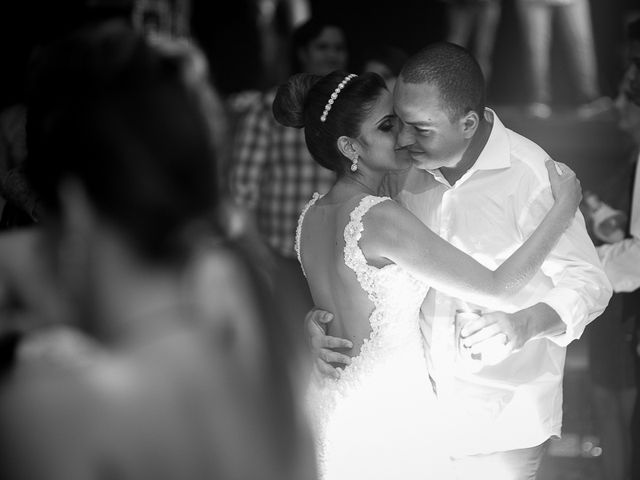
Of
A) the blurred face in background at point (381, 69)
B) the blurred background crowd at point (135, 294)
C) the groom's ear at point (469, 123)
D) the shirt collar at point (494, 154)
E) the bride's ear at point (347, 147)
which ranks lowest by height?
the blurred face in background at point (381, 69)

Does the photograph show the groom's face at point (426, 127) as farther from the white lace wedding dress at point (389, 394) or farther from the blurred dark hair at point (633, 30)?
the blurred dark hair at point (633, 30)

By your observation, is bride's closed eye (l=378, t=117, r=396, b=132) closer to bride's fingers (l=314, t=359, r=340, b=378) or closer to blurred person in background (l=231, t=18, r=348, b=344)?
bride's fingers (l=314, t=359, r=340, b=378)

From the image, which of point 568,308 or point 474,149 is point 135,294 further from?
point 474,149

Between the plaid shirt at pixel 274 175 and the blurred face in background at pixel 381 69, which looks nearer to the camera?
the plaid shirt at pixel 274 175

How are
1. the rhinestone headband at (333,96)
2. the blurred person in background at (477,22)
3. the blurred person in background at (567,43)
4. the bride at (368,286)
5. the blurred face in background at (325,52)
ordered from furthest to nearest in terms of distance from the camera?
the blurred person in background at (477,22) < the blurred person in background at (567,43) < the blurred face in background at (325,52) < the rhinestone headband at (333,96) < the bride at (368,286)

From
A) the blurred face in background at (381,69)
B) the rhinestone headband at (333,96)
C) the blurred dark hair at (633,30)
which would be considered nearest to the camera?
the rhinestone headband at (333,96)

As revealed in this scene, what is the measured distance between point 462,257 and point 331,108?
22.1 inches

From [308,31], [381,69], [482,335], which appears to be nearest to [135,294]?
[482,335]

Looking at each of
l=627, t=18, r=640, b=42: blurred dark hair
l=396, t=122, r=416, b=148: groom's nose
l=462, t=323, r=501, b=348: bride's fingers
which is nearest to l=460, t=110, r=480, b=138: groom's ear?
l=396, t=122, r=416, b=148: groom's nose

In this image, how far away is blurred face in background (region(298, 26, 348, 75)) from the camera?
4.38 meters

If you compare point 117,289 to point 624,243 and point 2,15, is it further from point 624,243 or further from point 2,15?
point 2,15

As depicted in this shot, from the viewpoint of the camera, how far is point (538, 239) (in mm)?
2268

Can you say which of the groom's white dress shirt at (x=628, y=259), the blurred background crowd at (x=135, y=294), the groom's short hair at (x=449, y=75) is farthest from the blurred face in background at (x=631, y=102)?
the blurred background crowd at (x=135, y=294)

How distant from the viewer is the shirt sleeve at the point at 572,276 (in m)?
2.29
